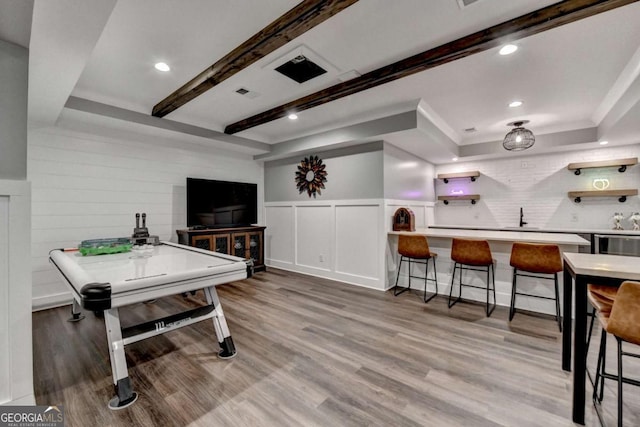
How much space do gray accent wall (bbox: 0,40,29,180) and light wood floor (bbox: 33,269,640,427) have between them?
1.49m

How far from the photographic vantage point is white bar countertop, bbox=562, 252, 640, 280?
4.64 feet

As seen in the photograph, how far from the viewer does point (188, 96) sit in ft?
10.3

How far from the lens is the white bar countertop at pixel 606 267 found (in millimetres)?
1415

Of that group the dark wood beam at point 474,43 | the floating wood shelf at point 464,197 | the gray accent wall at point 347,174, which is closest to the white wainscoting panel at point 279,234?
the gray accent wall at point 347,174

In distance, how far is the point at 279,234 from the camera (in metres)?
5.55

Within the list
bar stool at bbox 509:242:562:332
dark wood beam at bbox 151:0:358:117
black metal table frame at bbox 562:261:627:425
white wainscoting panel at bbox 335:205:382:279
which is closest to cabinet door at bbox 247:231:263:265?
white wainscoting panel at bbox 335:205:382:279

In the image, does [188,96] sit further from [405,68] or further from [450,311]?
[450,311]

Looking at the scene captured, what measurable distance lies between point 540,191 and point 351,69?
15.4 ft

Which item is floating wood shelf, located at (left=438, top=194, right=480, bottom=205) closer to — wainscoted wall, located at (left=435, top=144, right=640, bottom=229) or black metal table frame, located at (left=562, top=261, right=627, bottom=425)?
wainscoted wall, located at (left=435, top=144, right=640, bottom=229)

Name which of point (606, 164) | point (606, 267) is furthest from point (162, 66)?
point (606, 164)

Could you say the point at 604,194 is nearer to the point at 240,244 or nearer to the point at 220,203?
the point at 240,244

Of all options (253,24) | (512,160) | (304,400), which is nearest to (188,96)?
(253,24)

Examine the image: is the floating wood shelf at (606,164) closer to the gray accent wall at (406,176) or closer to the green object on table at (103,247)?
the gray accent wall at (406,176)

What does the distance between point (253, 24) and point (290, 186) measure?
135 inches
